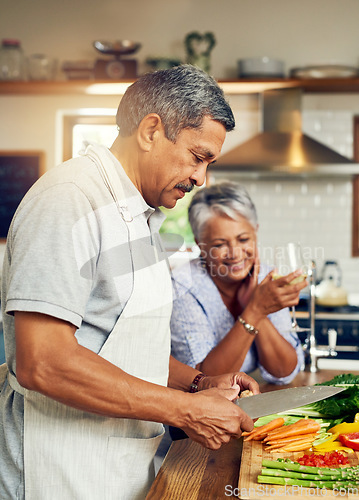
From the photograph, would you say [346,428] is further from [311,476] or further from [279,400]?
[311,476]

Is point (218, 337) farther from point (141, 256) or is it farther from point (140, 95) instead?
point (140, 95)

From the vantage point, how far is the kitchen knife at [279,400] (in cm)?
126

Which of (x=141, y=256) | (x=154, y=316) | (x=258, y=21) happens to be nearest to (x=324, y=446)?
(x=154, y=316)

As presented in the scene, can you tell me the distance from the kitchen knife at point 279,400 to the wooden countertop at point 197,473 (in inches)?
4.6

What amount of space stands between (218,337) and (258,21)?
3274 mm

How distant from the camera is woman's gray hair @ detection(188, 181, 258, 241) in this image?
2.02 m

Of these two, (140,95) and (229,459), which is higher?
(140,95)

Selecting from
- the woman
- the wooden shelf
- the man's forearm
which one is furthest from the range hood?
the man's forearm

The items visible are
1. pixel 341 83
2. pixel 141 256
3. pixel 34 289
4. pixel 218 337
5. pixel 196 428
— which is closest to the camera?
pixel 34 289

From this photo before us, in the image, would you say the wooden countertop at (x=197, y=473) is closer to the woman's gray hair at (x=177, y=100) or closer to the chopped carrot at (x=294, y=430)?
the chopped carrot at (x=294, y=430)

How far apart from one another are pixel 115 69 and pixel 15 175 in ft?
3.75

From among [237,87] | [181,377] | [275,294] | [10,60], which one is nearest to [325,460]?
[181,377]

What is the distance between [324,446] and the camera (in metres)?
1.26

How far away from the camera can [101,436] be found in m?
1.19
